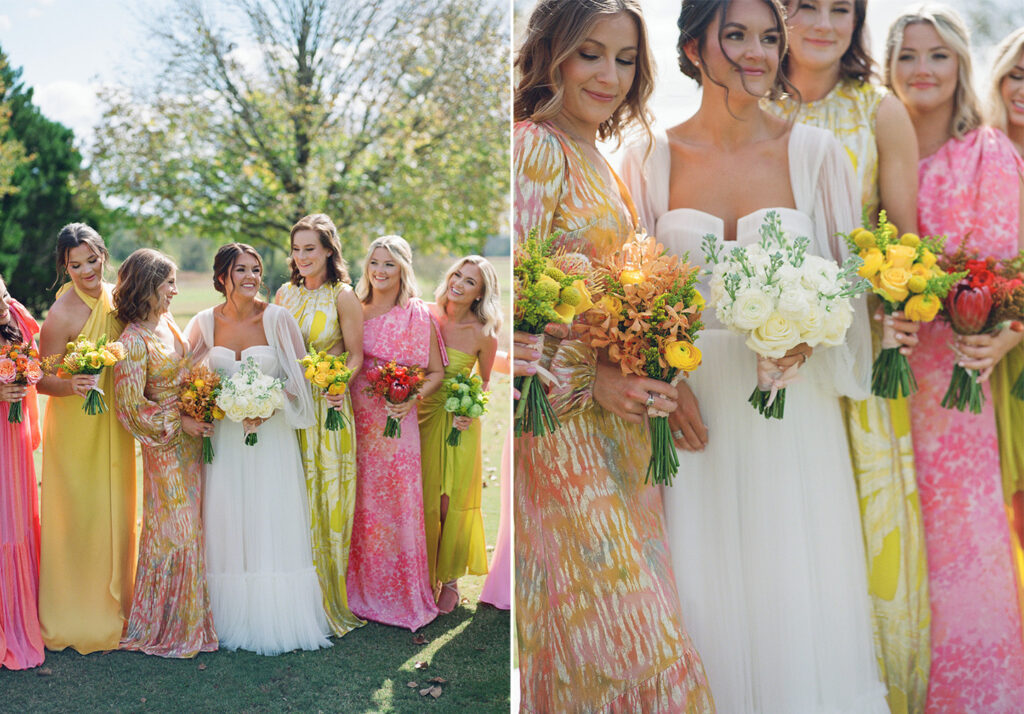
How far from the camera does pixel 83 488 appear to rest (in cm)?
445

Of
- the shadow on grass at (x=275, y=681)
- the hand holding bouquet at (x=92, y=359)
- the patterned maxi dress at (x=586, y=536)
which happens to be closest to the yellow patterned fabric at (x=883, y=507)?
the patterned maxi dress at (x=586, y=536)

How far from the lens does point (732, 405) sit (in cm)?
390

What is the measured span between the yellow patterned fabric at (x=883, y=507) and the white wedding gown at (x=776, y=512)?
0.31 ft

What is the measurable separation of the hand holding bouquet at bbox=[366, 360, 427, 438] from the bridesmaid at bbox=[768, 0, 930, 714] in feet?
7.76

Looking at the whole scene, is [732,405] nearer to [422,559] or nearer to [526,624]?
[526,624]

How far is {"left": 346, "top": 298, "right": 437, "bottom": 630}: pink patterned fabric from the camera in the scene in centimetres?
501

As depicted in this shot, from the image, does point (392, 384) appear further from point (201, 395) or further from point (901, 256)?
point (901, 256)

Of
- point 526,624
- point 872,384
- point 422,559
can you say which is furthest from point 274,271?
point 872,384

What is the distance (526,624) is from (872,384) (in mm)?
1940

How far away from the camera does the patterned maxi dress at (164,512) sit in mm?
4344

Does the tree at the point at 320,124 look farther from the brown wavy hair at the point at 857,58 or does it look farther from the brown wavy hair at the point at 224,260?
the brown wavy hair at the point at 857,58

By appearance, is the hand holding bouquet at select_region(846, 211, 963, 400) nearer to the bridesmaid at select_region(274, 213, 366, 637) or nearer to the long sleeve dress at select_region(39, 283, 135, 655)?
the bridesmaid at select_region(274, 213, 366, 637)

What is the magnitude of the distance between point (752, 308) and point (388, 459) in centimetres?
254

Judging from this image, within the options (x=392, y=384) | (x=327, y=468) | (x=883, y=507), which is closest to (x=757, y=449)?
(x=883, y=507)
